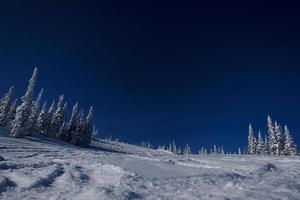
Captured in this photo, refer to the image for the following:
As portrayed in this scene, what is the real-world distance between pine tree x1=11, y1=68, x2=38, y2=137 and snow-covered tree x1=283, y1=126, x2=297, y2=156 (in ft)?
218

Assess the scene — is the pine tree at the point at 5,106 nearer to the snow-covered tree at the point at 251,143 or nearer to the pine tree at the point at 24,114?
the pine tree at the point at 24,114

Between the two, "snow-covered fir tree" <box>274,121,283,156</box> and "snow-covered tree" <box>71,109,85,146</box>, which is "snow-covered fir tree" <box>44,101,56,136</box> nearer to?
"snow-covered tree" <box>71,109,85,146</box>

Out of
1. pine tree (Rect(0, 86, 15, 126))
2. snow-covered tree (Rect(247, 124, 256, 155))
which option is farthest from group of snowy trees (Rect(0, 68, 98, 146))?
snow-covered tree (Rect(247, 124, 256, 155))

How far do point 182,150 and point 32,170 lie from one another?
170544mm

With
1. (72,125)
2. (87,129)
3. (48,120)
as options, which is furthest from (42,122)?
(87,129)

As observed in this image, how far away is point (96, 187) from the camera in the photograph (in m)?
11.5

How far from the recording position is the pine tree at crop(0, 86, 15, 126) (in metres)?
73.4

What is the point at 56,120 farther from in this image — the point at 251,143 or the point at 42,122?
the point at 251,143

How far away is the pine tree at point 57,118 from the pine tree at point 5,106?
460 inches

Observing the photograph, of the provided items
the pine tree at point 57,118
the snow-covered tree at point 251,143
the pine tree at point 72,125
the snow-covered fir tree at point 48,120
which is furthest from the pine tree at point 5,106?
the snow-covered tree at point 251,143

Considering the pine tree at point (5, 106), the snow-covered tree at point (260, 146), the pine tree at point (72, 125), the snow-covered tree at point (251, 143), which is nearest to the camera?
the pine tree at point (5, 106)

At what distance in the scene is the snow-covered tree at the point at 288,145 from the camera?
276 ft

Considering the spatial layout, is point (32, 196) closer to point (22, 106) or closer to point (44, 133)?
point (22, 106)

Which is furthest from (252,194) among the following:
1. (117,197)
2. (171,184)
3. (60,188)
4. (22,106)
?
(22,106)
